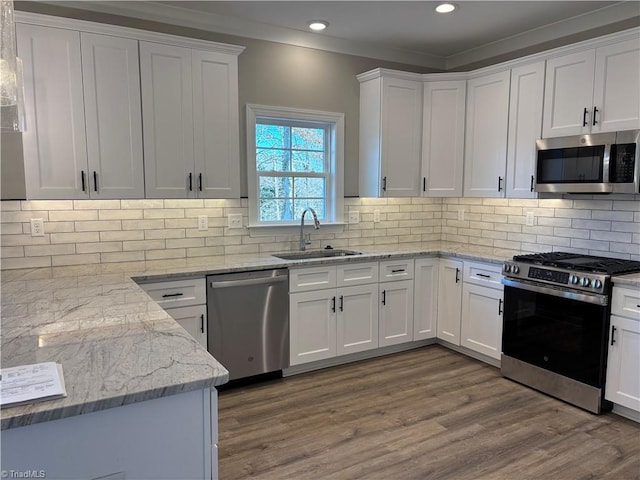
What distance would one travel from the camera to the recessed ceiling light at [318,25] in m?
3.60

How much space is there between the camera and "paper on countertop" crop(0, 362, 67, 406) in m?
1.15

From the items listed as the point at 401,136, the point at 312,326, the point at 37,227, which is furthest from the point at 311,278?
the point at 37,227

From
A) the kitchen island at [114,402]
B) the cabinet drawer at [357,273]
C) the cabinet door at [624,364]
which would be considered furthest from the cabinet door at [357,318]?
the kitchen island at [114,402]

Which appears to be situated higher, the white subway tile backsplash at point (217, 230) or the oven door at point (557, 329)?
the white subway tile backsplash at point (217, 230)

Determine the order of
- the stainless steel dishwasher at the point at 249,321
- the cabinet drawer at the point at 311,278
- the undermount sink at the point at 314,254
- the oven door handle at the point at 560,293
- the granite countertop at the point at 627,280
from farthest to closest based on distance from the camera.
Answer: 1. the undermount sink at the point at 314,254
2. the cabinet drawer at the point at 311,278
3. the stainless steel dishwasher at the point at 249,321
4. the oven door handle at the point at 560,293
5. the granite countertop at the point at 627,280

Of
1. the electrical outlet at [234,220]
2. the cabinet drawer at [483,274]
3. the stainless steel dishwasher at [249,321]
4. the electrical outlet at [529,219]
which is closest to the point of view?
the stainless steel dishwasher at [249,321]

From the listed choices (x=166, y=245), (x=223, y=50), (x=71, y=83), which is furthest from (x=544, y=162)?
(x=71, y=83)

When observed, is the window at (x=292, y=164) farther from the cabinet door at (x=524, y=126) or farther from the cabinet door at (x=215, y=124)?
the cabinet door at (x=524, y=126)

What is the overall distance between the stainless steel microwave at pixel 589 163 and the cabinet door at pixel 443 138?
0.82 metres

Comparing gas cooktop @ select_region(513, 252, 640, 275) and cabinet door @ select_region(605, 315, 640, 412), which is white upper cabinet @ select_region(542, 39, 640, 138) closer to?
gas cooktop @ select_region(513, 252, 640, 275)

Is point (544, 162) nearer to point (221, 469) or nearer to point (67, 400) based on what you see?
point (221, 469)

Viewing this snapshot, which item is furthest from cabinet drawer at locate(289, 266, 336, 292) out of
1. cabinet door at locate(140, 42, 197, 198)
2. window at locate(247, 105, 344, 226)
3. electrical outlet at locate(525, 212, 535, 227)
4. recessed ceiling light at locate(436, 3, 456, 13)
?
recessed ceiling light at locate(436, 3, 456, 13)

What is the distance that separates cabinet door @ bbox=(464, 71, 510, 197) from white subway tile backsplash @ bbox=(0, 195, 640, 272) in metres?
0.34

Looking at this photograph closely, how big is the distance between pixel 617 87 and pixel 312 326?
273 centimetres
